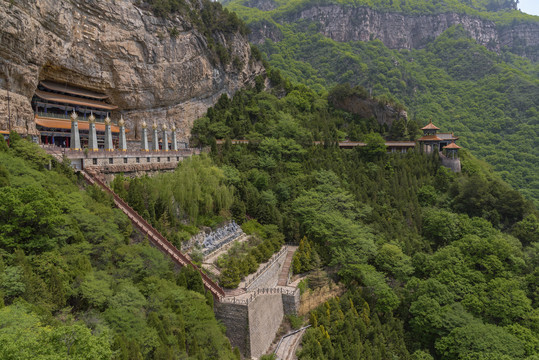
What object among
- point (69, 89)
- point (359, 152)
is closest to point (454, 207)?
point (359, 152)

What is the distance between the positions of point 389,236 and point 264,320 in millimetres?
15132

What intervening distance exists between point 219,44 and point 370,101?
902 inches

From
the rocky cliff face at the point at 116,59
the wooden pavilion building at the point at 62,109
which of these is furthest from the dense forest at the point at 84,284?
the wooden pavilion building at the point at 62,109

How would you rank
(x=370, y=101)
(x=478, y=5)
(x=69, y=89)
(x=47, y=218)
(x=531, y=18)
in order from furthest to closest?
(x=478, y=5) < (x=531, y=18) < (x=370, y=101) < (x=69, y=89) < (x=47, y=218)

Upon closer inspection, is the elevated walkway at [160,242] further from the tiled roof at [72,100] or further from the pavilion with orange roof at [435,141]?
the pavilion with orange roof at [435,141]

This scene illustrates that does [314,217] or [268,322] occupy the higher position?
[314,217]

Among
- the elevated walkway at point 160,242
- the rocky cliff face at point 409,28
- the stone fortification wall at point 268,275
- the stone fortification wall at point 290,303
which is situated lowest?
the stone fortification wall at point 290,303

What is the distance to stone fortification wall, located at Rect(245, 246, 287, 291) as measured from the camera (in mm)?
21650

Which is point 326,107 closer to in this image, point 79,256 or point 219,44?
point 219,44

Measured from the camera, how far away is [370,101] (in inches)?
2003

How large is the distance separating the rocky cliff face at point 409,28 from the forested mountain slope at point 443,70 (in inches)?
15.0

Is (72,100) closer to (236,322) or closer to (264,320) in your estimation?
(236,322)

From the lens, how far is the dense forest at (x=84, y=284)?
10377mm

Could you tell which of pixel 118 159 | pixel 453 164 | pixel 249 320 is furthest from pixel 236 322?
pixel 453 164
